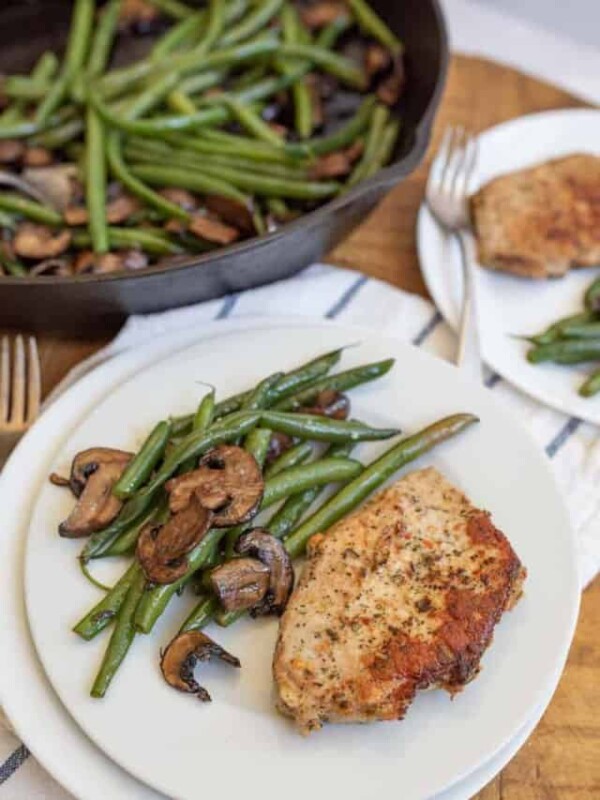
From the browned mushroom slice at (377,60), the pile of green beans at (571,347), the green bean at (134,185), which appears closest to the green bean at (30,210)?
the green bean at (134,185)

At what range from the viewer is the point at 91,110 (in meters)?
3.42

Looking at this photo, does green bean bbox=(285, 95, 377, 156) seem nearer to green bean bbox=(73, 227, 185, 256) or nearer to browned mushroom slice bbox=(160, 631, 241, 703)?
green bean bbox=(73, 227, 185, 256)

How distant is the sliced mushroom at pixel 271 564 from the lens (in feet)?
7.72

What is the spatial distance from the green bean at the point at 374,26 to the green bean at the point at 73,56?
3.30 feet

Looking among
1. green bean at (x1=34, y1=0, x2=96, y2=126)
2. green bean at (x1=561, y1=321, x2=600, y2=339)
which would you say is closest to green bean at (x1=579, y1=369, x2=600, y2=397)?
green bean at (x1=561, y1=321, x2=600, y2=339)

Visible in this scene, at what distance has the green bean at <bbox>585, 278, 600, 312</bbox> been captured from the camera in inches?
123

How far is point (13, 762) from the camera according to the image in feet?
7.66

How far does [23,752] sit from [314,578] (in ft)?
2.61

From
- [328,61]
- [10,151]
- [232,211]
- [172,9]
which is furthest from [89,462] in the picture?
[172,9]

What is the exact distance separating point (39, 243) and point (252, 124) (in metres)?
0.88

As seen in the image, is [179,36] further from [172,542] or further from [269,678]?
[269,678]

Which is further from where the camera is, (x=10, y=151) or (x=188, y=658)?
(x=10, y=151)

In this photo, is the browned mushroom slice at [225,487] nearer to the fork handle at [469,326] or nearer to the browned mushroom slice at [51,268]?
the fork handle at [469,326]

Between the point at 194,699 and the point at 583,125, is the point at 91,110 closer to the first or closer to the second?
the point at 583,125
